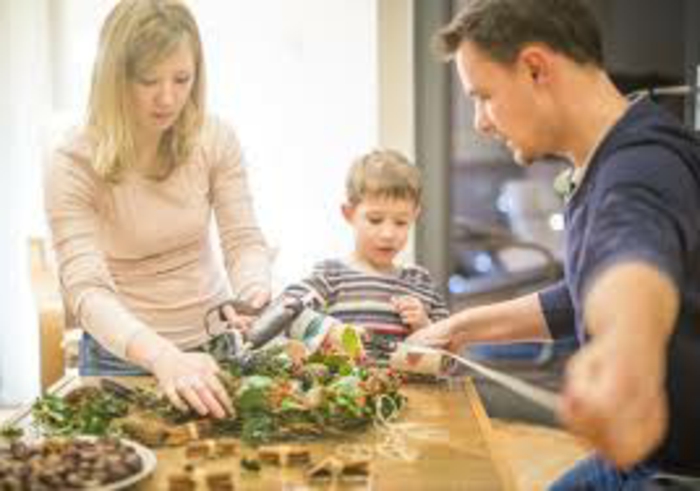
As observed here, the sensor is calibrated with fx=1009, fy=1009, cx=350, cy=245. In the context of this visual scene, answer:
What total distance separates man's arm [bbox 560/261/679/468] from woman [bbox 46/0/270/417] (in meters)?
1.12

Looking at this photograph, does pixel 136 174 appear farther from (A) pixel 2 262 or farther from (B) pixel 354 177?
(A) pixel 2 262

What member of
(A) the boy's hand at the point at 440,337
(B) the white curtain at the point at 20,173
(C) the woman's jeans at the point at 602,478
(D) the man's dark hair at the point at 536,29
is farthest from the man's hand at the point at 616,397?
(B) the white curtain at the point at 20,173

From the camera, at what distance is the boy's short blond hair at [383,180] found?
251cm

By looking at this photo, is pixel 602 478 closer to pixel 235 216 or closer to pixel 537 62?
pixel 537 62

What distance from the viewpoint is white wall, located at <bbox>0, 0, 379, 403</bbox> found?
392cm

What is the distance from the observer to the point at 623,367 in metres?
Result: 0.79

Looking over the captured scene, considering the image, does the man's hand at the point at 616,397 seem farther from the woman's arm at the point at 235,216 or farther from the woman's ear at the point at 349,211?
the woman's ear at the point at 349,211

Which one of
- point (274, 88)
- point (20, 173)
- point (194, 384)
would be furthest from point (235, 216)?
point (20, 173)

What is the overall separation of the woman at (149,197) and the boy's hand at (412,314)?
12.5 inches

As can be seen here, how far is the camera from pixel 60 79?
4113 mm

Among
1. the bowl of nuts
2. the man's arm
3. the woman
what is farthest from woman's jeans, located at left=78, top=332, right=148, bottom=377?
the man's arm

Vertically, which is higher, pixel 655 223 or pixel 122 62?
pixel 122 62

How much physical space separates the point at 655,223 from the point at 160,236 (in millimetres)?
1297

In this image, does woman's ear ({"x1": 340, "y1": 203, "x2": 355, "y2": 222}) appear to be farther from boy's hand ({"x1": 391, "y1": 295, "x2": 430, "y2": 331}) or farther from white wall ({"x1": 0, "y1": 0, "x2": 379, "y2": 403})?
white wall ({"x1": 0, "y1": 0, "x2": 379, "y2": 403})
